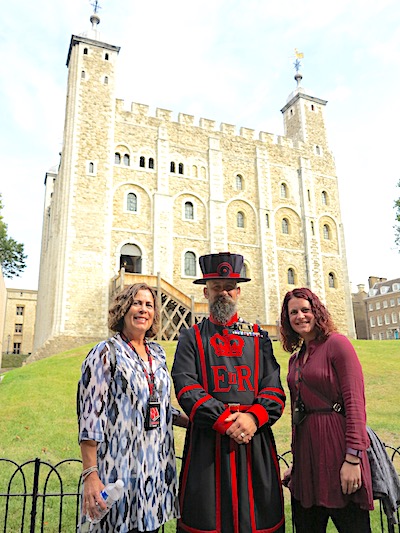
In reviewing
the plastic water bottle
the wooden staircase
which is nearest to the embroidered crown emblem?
the plastic water bottle

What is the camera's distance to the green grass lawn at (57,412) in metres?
6.97

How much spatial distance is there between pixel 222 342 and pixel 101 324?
19.6m

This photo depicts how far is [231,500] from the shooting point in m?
2.68

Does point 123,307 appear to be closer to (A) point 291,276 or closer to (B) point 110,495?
(B) point 110,495

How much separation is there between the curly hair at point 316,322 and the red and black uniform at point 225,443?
15.8 inches

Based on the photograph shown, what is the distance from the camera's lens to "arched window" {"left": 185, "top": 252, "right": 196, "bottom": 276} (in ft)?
82.4

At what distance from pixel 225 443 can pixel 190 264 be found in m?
22.5

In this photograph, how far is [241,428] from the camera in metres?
2.63

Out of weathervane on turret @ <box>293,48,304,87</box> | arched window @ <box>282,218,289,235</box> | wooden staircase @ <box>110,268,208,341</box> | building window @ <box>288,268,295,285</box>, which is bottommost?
wooden staircase @ <box>110,268,208,341</box>

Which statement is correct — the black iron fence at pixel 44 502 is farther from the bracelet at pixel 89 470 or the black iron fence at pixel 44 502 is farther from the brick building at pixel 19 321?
the brick building at pixel 19 321

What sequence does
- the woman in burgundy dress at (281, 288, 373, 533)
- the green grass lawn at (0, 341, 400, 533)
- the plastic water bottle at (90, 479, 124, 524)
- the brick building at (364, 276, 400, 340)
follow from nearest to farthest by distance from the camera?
the plastic water bottle at (90, 479, 124, 524), the woman in burgundy dress at (281, 288, 373, 533), the green grass lawn at (0, 341, 400, 533), the brick building at (364, 276, 400, 340)

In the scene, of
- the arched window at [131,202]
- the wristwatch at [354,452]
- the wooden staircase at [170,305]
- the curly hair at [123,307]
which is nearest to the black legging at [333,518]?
the wristwatch at [354,452]

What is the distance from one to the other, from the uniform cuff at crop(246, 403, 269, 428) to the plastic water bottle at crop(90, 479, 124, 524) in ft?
3.14

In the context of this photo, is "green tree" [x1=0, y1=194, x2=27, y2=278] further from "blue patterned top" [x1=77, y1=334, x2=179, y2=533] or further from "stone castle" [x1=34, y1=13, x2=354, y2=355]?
"blue patterned top" [x1=77, y1=334, x2=179, y2=533]
